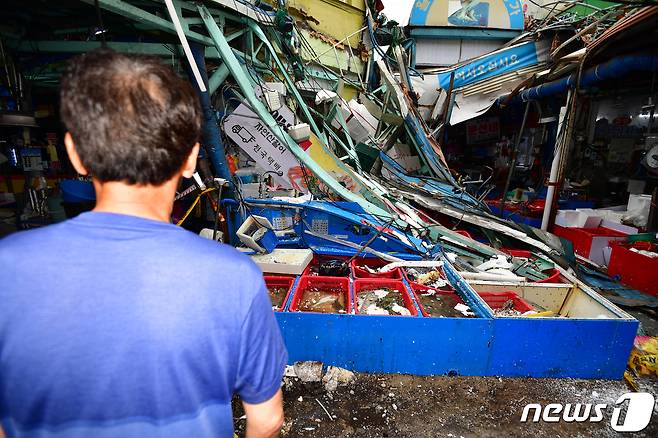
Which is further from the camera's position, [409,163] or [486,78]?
[409,163]

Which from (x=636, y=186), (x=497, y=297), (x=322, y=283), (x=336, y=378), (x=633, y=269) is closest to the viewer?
(x=336, y=378)

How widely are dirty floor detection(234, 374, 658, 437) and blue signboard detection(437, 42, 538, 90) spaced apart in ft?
26.2

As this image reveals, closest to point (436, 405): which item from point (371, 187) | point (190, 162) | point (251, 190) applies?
point (190, 162)

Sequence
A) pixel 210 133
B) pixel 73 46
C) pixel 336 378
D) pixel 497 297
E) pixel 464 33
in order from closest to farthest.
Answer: pixel 336 378 < pixel 497 297 < pixel 73 46 < pixel 210 133 < pixel 464 33

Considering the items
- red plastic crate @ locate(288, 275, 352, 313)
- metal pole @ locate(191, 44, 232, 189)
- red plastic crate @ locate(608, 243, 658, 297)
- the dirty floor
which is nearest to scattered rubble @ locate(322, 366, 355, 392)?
the dirty floor

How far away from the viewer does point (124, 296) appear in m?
0.72

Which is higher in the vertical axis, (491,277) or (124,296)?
(124,296)

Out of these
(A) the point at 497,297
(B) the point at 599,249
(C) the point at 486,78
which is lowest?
(A) the point at 497,297

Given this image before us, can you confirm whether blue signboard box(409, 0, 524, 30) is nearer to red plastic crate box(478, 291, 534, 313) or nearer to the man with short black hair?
red plastic crate box(478, 291, 534, 313)

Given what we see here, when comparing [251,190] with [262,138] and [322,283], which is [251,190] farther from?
[322,283]

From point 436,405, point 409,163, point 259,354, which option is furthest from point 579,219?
point 259,354

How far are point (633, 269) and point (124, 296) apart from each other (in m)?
6.60

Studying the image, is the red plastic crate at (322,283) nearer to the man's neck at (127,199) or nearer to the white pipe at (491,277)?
the white pipe at (491,277)

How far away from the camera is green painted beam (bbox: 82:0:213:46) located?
3074mm
